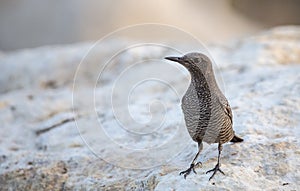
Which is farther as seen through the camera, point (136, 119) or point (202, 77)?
point (136, 119)

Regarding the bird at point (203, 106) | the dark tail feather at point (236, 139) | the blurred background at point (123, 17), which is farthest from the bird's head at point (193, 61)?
the blurred background at point (123, 17)

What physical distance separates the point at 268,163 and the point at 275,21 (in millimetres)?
10819

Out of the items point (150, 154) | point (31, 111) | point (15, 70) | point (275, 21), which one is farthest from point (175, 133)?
point (275, 21)

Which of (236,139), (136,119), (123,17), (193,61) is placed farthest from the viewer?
(123,17)

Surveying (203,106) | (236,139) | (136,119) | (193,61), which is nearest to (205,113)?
(203,106)

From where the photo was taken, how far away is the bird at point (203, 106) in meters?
3.42

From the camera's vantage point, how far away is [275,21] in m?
13.8

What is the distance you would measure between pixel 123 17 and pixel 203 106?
8.57 m

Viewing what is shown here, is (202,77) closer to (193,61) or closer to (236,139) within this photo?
(193,61)

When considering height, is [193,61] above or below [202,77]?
above

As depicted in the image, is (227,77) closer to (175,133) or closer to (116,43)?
(175,133)

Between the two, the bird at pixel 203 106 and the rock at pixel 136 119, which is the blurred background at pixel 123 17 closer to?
the rock at pixel 136 119

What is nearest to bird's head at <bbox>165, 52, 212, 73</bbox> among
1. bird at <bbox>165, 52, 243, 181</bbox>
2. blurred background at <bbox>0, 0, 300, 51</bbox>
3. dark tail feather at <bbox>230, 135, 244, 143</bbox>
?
bird at <bbox>165, 52, 243, 181</bbox>

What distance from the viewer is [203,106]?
3.43 m
